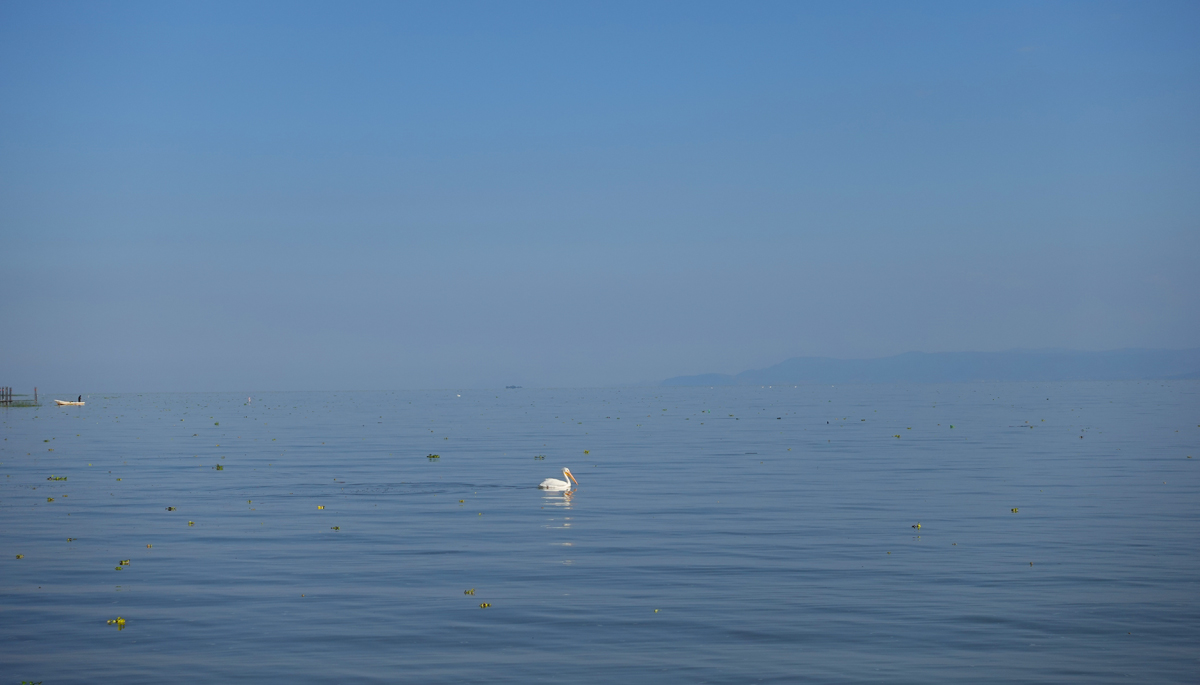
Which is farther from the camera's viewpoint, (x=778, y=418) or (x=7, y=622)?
(x=778, y=418)

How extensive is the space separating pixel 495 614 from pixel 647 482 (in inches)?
1040

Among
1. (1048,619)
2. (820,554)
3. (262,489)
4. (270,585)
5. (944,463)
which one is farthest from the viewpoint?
(944,463)

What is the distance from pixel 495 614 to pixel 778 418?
96318 mm

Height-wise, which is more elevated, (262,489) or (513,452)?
(513,452)

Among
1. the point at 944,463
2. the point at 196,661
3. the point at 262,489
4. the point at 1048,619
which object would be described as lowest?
the point at 196,661

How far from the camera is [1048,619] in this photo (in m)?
21.1

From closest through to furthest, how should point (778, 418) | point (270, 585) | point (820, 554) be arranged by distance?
point (270, 585) < point (820, 554) < point (778, 418)

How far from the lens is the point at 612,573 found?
26.4 meters

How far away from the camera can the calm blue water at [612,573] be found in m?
18.7

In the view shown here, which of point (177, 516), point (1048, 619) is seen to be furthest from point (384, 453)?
point (1048, 619)

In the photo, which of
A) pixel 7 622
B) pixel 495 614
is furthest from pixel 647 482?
pixel 7 622

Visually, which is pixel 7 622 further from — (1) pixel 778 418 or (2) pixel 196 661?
(1) pixel 778 418

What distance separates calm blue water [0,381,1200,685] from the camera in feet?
61.2

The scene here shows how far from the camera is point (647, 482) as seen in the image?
48.2 metres
